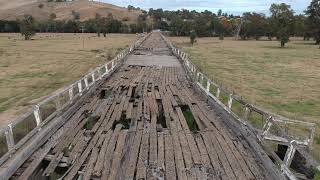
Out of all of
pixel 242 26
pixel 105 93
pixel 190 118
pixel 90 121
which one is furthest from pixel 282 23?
pixel 90 121

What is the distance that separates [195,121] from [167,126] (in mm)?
1382

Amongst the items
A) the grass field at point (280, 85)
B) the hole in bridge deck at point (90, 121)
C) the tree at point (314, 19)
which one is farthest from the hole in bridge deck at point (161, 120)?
the tree at point (314, 19)

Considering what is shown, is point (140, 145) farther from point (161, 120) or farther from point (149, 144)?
point (161, 120)

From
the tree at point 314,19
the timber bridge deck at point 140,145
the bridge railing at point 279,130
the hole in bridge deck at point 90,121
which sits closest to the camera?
the bridge railing at point 279,130

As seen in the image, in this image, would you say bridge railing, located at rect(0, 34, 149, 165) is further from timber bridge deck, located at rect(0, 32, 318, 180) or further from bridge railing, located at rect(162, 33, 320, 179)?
bridge railing, located at rect(162, 33, 320, 179)

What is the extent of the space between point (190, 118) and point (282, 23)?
8085cm

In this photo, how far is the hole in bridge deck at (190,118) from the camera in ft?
45.8

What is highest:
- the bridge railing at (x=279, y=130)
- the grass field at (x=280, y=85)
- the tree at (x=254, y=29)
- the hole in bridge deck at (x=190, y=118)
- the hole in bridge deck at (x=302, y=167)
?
the tree at (x=254, y=29)

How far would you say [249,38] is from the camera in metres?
120

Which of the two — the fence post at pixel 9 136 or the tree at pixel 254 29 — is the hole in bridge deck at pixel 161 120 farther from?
the tree at pixel 254 29

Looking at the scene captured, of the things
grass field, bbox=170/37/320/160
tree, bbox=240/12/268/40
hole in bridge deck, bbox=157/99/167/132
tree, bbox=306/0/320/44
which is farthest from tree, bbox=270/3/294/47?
hole in bridge deck, bbox=157/99/167/132

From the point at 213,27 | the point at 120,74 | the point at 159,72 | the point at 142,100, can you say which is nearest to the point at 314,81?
the point at 159,72

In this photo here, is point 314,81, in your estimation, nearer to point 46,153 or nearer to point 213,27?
point 46,153

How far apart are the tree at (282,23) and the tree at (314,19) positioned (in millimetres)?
3903
